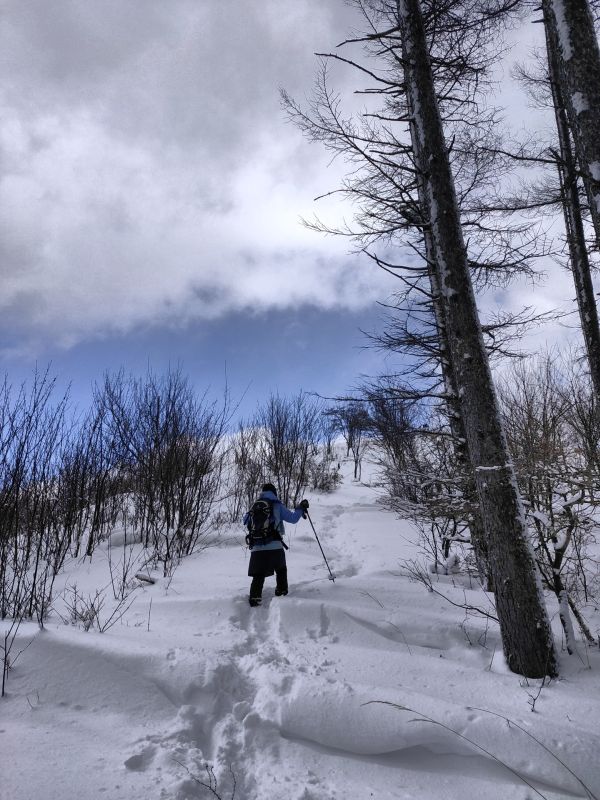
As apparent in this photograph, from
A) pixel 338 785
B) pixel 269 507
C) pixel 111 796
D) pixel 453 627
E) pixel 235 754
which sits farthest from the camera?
pixel 269 507

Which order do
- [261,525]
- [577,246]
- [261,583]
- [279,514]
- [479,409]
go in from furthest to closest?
[577,246] → [279,514] → [261,525] → [261,583] → [479,409]

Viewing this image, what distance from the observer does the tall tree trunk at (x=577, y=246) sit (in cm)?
770

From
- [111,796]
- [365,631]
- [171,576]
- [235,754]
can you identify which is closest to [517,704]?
[365,631]

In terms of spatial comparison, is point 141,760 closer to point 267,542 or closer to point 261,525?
point 267,542

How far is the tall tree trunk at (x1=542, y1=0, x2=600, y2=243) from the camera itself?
233 centimetres

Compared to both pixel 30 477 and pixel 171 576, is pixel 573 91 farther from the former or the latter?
pixel 171 576

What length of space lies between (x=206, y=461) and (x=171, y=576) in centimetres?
271

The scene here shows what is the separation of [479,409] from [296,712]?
2.49 m

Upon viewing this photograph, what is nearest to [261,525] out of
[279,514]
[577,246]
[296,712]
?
[279,514]

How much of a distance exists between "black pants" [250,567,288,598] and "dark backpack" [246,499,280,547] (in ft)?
1.30

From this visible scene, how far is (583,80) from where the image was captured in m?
2.38

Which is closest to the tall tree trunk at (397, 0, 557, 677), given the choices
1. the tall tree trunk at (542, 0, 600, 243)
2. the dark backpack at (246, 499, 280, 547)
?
the tall tree trunk at (542, 0, 600, 243)

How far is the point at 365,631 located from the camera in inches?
141

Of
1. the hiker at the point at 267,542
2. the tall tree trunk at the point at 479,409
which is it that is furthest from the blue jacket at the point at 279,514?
the tall tree trunk at the point at 479,409
